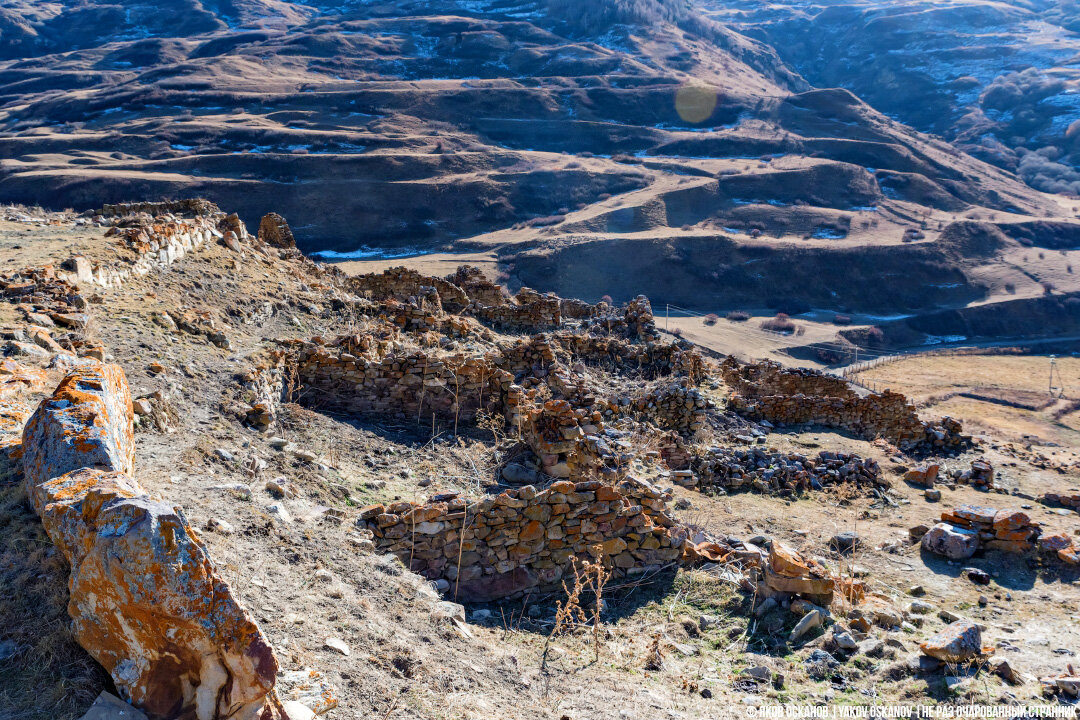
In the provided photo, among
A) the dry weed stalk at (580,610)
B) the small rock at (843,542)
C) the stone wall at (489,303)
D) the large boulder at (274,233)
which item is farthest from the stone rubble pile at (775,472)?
the large boulder at (274,233)

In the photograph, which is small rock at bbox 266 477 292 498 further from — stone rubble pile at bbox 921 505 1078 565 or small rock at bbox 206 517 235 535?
stone rubble pile at bbox 921 505 1078 565

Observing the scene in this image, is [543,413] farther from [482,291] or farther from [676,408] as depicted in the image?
[482,291]

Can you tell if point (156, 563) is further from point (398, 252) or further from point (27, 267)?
point (398, 252)

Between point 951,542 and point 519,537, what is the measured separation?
14.9ft

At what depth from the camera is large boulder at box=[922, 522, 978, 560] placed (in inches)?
271

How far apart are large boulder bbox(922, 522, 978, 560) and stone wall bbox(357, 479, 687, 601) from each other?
10.2ft

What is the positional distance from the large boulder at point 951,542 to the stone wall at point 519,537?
123 inches

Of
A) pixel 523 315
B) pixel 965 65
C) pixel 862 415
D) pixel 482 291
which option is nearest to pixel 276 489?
pixel 523 315

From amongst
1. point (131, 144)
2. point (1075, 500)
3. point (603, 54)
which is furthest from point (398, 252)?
point (603, 54)

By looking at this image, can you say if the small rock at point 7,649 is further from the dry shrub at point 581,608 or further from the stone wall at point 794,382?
the stone wall at point 794,382

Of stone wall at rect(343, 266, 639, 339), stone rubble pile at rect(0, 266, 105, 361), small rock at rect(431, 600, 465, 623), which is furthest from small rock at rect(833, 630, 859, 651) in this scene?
stone wall at rect(343, 266, 639, 339)

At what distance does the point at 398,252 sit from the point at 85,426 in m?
40.0

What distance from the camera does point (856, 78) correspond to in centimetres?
12188

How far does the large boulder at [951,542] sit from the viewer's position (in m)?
6.87
